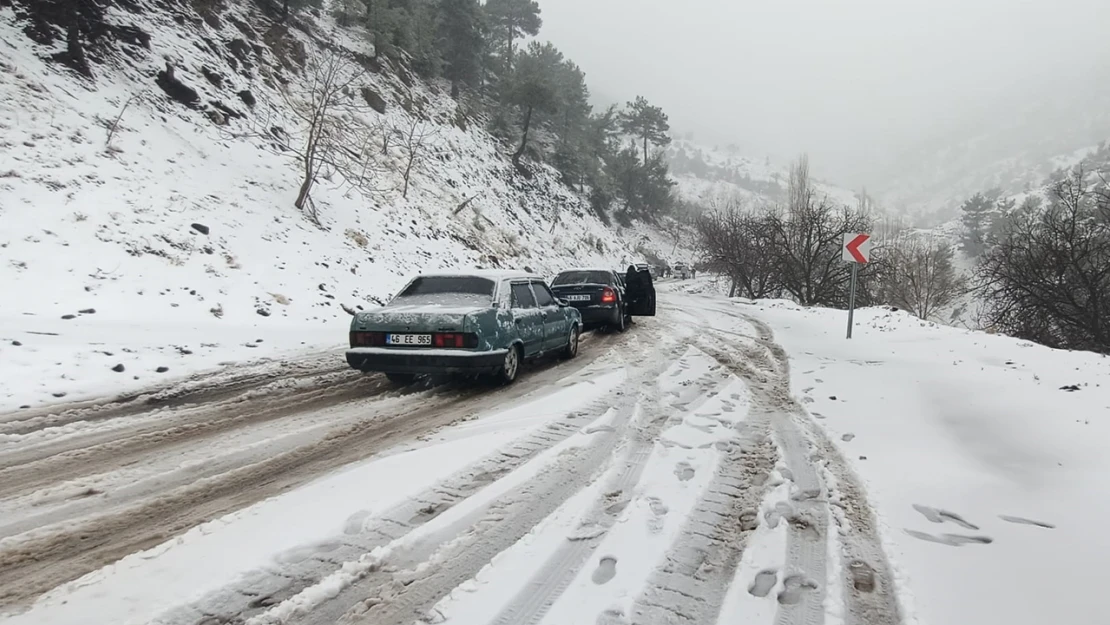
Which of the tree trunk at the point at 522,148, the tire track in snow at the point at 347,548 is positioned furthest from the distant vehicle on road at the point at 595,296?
the tree trunk at the point at 522,148

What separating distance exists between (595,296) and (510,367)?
227 inches

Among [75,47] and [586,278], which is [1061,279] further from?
[75,47]

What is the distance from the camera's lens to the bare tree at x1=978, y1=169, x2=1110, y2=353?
16844 millimetres

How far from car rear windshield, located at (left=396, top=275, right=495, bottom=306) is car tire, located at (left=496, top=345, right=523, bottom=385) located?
0.70 m

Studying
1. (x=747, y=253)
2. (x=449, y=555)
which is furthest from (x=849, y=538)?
(x=747, y=253)

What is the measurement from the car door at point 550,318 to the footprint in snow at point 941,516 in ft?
17.0

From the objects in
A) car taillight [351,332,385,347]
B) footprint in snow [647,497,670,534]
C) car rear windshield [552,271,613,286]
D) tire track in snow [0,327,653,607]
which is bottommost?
tire track in snow [0,327,653,607]

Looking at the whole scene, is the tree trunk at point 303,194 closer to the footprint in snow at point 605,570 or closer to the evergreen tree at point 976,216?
the footprint in snow at point 605,570

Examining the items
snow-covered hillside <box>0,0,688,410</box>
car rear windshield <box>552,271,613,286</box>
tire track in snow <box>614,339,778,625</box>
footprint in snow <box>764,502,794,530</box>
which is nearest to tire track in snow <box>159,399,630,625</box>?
tire track in snow <box>614,339,778,625</box>

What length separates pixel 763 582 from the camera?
8.35 ft

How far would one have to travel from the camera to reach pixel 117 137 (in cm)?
1190

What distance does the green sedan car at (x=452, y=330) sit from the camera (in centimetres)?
599

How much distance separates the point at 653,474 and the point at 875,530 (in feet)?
4.47

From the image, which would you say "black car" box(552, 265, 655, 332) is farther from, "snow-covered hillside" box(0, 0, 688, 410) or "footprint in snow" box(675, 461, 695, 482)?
"footprint in snow" box(675, 461, 695, 482)
